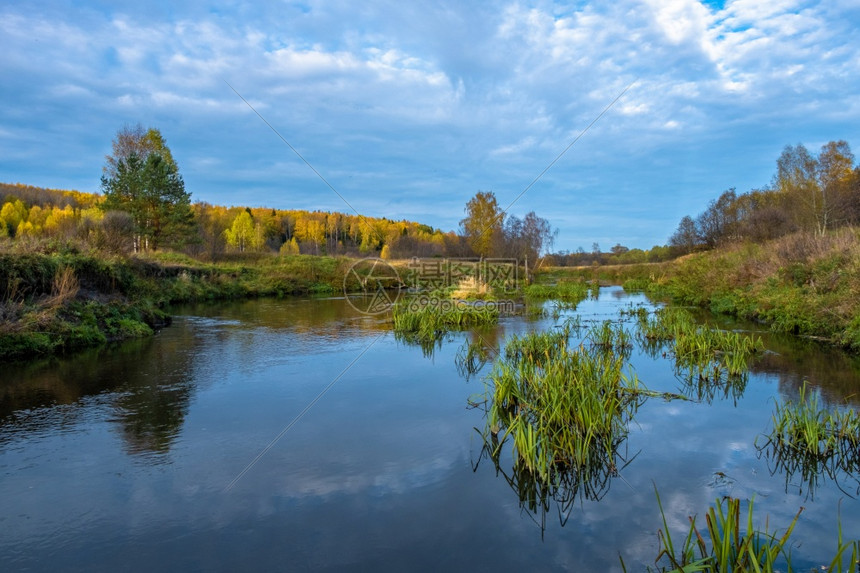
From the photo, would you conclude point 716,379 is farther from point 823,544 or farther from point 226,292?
point 226,292

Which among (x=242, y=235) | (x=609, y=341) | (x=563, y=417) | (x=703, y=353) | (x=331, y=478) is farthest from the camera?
(x=242, y=235)

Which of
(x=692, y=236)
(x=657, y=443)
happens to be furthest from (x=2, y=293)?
(x=692, y=236)

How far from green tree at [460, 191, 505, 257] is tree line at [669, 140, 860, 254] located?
19663 millimetres

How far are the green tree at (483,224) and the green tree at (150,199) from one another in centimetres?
2533

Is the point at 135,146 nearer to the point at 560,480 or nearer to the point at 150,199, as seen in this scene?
the point at 150,199

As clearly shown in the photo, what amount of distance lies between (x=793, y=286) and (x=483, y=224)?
3454 centimetres

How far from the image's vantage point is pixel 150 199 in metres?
38.0

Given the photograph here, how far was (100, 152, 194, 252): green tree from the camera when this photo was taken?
120ft

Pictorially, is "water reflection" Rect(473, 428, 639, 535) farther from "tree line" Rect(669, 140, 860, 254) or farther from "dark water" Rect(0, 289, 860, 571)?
"tree line" Rect(669, 140, 860, 254)

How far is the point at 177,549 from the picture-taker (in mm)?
3865

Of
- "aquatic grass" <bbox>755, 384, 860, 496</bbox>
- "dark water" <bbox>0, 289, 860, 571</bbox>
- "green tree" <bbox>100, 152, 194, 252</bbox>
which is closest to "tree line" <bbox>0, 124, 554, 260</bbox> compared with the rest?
"green tree" <bbox>100, 152, 194, 252</bbox>

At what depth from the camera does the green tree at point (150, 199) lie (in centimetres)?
3650

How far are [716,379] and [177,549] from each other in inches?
341

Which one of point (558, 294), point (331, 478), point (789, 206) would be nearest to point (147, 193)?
point (558, 294)
